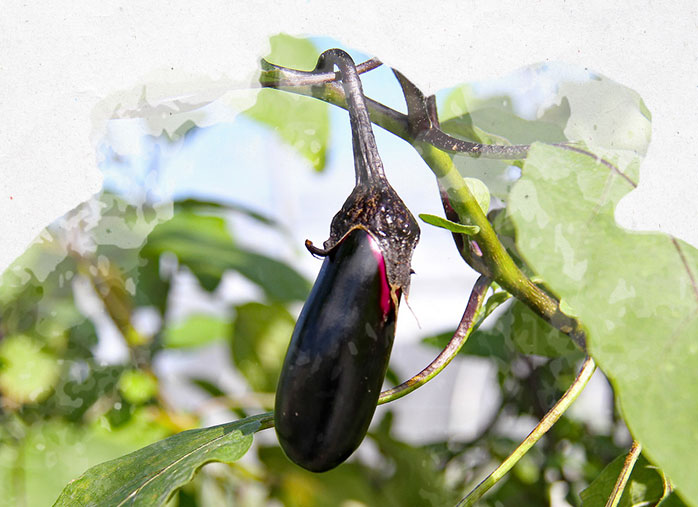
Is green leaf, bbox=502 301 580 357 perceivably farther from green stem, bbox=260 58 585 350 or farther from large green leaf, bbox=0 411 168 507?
large green leaf, bbox=0 411 168 507

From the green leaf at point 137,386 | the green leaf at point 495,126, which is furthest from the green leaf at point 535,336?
the green leaf at point 137,386

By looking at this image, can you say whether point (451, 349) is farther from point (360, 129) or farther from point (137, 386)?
point (137, 386)

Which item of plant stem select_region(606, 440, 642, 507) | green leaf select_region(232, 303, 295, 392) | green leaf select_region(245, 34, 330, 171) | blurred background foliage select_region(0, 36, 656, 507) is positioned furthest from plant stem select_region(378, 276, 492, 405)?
green leaf select_region(232, 303, 295, 392)

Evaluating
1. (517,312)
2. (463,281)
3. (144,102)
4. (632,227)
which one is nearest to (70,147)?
(144,102)

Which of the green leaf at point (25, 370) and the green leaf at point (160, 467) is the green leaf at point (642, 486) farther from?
the green leaf at point (25, 370)

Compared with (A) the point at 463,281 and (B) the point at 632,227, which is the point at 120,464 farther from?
(A) the point at 463,281
